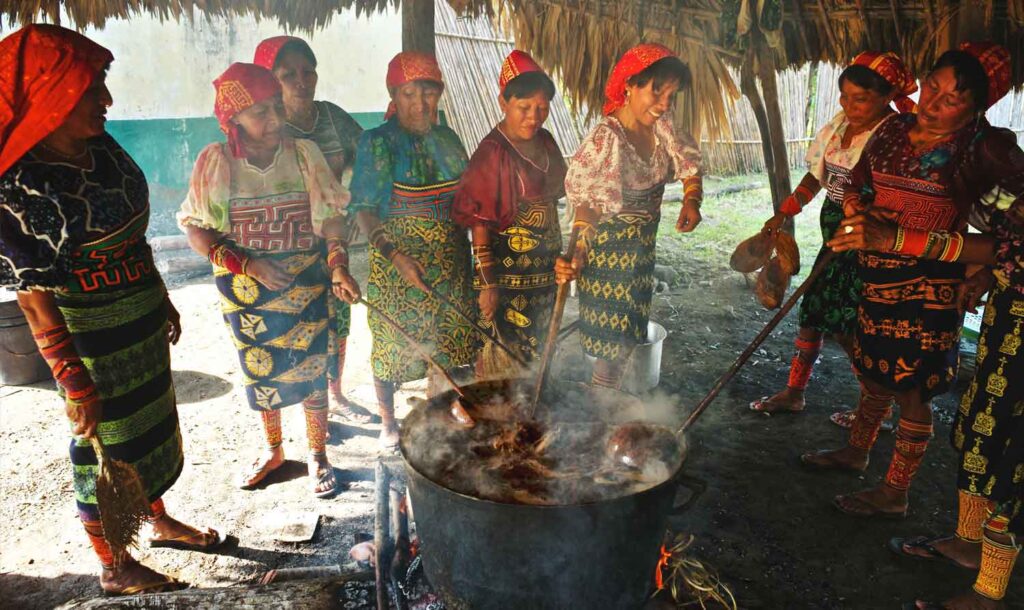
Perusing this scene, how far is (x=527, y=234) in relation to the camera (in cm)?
333

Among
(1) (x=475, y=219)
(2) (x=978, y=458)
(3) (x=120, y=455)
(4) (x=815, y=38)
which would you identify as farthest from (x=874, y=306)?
(3) (x=120, y=455)

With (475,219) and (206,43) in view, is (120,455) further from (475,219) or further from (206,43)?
(206,43)

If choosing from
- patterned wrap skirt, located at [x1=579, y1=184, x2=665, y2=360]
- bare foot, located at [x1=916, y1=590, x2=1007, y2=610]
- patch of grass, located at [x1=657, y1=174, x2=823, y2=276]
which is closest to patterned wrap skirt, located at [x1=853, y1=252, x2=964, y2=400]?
bare foot, located at [x1=916, y1=590, x2=1007, y2=610]

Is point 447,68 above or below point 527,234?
above

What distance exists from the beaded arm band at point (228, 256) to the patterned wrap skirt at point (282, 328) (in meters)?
0.13

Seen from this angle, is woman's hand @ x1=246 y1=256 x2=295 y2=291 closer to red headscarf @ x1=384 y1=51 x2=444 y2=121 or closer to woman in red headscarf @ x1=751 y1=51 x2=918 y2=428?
red headscarf @ x1=384 y1=51 x2=444 y2=121

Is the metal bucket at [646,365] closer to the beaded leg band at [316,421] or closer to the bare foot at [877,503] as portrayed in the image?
the bare foot at [877,503]

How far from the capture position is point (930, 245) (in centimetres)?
242

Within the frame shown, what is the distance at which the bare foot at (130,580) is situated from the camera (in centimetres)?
261

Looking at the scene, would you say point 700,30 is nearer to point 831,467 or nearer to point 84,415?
point 831,467

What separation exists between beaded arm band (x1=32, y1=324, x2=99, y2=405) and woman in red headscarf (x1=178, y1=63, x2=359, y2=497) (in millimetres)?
774

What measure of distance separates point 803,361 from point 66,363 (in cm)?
406

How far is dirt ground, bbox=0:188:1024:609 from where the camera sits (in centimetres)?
280

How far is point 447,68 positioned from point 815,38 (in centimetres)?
564
